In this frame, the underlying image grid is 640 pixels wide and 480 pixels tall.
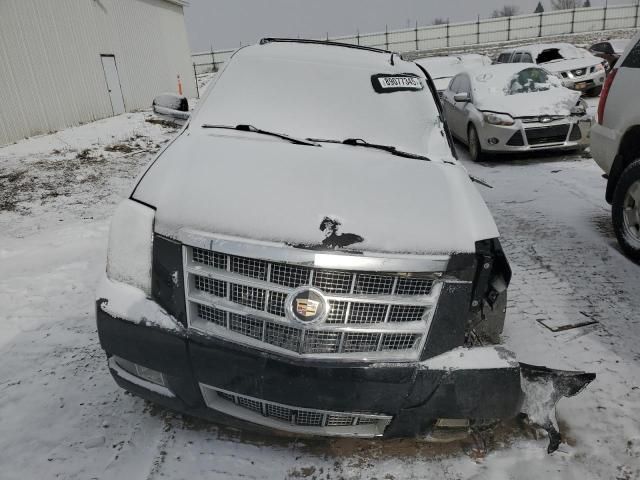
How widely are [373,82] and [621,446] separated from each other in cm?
276

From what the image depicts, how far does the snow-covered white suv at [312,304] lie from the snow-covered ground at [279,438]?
261 mm

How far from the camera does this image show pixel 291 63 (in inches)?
139

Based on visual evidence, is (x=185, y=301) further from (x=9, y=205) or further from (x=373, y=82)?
(x=9, y=205)

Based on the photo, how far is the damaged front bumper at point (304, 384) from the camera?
6.17ft

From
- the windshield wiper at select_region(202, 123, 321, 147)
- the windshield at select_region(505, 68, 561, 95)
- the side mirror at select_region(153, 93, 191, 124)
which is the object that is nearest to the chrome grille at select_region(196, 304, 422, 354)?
the windshield wiper at select_region(202, 123, 321, 147)

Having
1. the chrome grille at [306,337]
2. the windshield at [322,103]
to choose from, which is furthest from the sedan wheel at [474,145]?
the chrome grille at [306,337]

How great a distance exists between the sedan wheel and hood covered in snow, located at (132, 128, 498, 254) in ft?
20.3

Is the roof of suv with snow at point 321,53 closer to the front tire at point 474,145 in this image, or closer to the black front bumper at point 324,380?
the black front bumper at point 324,380

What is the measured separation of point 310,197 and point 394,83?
5.95 ft

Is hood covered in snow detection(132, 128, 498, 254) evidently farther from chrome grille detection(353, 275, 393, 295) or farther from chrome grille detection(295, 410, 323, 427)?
chrome grille detection(295, 410, 323, 427)

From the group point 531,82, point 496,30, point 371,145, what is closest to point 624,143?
point 371,145

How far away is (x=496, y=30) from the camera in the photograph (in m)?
34.5

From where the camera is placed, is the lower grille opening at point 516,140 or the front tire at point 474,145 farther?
the front tire at point 474,145

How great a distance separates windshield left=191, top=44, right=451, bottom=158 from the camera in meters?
3.02
